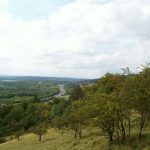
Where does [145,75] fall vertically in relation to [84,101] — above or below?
above

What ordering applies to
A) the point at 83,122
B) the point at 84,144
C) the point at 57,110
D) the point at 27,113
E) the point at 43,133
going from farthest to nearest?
the point at 27,113 < the point at 57,110 < the point at 43,133 < the point at 83,122 < the point at 84,144

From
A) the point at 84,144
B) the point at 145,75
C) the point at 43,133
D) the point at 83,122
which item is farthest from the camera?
the point at 43,133

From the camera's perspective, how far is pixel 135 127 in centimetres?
4547

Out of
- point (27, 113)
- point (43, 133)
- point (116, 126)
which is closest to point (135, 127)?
point (116, 126)

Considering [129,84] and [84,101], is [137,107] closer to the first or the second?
[129,84]

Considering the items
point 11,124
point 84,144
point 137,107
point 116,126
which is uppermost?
point 137,107

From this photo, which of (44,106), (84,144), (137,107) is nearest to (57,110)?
(44,106)

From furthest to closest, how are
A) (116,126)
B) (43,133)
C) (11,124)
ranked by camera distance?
(11,124), (43,133), (116,126)

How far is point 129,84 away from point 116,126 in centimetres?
636

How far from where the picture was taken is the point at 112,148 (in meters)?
38.3

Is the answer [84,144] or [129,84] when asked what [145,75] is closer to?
[129,84]

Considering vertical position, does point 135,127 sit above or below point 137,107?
below

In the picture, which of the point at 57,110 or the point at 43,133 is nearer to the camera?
the point at 43,133

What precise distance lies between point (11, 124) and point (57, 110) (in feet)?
61.9
